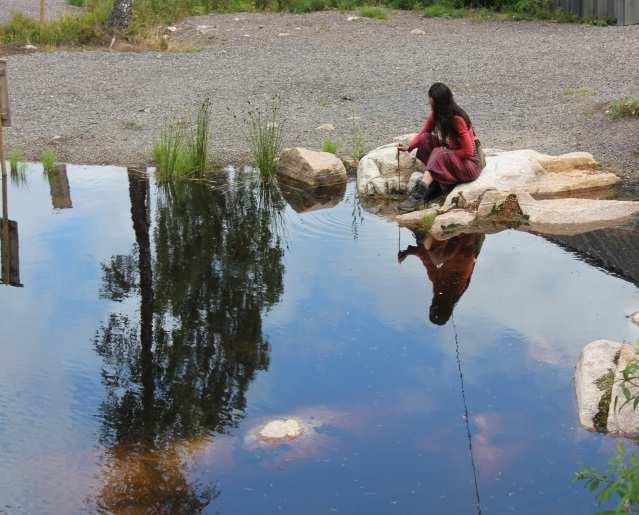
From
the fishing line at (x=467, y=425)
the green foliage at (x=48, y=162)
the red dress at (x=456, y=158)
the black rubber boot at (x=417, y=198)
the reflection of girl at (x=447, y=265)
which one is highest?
the red dress at (x=456, y=158)

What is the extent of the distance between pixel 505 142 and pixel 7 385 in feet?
20.2

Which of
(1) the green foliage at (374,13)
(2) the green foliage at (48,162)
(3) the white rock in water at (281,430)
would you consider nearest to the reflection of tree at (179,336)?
(3) the white rock in water at (281,430)

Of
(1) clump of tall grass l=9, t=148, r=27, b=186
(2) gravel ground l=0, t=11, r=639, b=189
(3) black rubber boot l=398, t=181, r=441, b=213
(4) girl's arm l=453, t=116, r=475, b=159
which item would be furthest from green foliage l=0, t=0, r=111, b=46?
(4) girl's arm l=453, t=116, r=475, b=159

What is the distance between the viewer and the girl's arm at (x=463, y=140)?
27.7 ft

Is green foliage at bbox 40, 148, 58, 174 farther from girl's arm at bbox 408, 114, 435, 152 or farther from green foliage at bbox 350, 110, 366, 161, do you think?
girl's arm at bbox 408, 114, 435, 152

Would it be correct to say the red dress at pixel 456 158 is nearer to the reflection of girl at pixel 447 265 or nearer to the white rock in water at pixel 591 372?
the reflection of girl at pixel 447 265

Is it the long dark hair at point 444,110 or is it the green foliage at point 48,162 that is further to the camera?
the green foliage at point 48,162

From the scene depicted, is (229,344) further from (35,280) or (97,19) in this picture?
(97,19)

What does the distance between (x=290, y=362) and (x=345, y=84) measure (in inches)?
307

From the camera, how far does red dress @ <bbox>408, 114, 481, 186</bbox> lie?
334 inches

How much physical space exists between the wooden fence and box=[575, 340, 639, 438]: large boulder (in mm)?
11434

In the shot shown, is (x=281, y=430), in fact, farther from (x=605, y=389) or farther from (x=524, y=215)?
(x=524, y=215)

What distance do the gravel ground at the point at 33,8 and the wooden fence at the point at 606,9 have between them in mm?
9488

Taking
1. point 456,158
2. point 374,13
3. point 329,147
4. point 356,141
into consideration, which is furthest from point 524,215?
point 374,13
